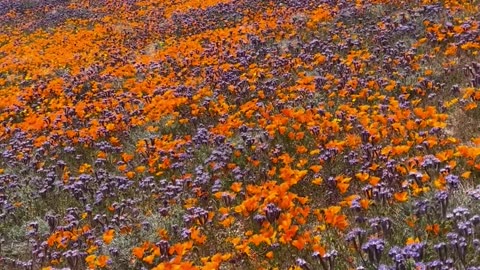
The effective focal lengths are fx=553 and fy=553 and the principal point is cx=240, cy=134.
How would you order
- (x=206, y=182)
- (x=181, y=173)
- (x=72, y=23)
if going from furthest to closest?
(x=72, y=23)
(x=181, y=173)
(x=206, y=182)

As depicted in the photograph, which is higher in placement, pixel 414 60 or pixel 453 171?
pixel 453 171

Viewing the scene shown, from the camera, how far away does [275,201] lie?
6125 mm

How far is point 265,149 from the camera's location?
8.17 metres

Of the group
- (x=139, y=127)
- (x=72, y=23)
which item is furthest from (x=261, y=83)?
(x=72, y=23)

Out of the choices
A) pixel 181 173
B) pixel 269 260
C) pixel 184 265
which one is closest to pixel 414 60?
pixel 181 173

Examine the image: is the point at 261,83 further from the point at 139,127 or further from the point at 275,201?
the point at 275,201

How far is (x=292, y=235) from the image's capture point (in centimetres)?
543

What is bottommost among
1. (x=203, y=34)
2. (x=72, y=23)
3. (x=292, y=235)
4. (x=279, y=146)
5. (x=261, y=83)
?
(x=72, y=23)

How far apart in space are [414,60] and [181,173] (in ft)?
16.0

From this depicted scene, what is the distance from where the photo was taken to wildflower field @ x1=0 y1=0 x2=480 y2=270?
569 centimetres

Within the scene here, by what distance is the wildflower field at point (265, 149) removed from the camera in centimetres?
569

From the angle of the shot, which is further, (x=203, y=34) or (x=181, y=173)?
(x=203, y=34)

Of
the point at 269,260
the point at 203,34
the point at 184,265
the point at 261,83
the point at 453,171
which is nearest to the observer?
the point at 184,265

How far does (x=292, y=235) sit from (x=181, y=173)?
3.24 m
